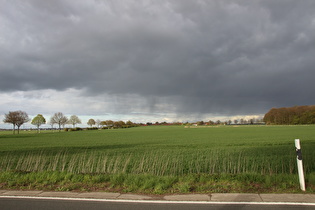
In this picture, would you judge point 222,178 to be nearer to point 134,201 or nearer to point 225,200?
point 225,200

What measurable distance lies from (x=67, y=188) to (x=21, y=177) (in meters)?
3.01

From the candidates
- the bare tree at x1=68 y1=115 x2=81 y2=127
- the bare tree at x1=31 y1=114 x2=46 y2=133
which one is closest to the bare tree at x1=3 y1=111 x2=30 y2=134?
the bare tree at x1=31 y1=114 x2=46 y2=133

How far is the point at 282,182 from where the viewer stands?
25.1 feet

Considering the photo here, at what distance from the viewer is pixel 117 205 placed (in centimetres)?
573

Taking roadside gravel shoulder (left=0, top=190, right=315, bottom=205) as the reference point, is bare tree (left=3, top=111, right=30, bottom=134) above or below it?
above

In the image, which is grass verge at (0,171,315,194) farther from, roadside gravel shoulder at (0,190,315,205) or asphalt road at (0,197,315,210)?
asphalt road at (0,197,315,210)

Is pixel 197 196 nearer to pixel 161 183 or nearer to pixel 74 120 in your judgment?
pixel 161 183

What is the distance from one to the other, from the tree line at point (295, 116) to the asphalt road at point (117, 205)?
19319cm

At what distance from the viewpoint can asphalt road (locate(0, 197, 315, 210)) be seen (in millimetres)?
5410

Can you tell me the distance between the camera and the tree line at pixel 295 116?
553ft

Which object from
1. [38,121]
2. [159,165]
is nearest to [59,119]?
[38,121]

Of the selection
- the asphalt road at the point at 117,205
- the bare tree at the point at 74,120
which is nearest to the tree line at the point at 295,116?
the bare tree at the point at 74,120

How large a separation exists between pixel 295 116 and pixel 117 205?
201 metres

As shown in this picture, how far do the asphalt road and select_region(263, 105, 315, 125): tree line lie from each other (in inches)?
7606
